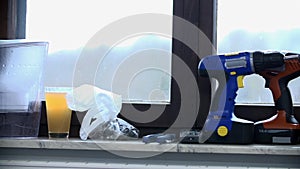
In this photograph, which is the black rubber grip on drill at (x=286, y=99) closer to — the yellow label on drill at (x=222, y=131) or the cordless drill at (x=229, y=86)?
the cordless drill at (x=229, y=86)

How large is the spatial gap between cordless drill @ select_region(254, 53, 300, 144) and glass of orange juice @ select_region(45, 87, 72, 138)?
632 mm

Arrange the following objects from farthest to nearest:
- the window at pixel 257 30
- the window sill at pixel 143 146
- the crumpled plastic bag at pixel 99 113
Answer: the window at pixel 257 30, the crumpled plastic bag at pixel 99 113, the window sill at pixel 143 146

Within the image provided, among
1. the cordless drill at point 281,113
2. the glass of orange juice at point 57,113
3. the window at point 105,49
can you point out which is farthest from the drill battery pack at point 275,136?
the glass of orange juice at point 57,113

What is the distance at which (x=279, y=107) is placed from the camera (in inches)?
57.3

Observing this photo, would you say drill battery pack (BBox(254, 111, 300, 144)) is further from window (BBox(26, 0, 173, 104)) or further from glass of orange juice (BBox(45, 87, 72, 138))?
glass of orange juice (BBox(45, 87, 72, 138))

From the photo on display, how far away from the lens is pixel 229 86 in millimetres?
1439

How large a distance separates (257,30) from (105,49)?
0.56 m

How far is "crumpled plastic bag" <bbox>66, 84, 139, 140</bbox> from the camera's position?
150 centimetres

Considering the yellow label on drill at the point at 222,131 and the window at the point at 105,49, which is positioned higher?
the window at the point at 105,49

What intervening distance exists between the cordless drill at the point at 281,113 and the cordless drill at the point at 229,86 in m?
0.04

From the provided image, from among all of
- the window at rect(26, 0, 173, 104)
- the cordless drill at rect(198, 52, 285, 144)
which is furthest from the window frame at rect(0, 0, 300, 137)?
the cordless drill at rect(198, 52, 285, 144)

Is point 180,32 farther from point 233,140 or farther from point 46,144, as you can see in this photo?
point 46,144

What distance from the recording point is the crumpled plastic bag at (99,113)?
59.2 inches

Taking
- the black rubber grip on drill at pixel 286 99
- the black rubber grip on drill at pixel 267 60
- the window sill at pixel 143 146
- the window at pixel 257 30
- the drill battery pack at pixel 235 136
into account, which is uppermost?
the window at pixel 257 30
